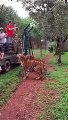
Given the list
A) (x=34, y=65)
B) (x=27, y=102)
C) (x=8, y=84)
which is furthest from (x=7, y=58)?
(x=27, y=102)

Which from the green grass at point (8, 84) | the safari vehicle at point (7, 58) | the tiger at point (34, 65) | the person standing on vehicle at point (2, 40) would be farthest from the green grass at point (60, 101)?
the person standing on vehicle at point (2, 40)

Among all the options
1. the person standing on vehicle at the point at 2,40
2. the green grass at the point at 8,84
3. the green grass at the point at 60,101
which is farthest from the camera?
the person standing on vehicle at the point at 2,40

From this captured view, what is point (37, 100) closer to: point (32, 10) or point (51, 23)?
point (51, 23)

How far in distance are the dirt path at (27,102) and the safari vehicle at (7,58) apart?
248 cm

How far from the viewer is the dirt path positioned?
785 centimetres

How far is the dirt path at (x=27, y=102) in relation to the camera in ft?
25.8

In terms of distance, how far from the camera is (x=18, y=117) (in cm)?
772

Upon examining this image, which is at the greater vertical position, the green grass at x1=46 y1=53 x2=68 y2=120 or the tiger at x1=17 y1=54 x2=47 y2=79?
the tiger at x1=17 y1=54 x2=47 y2=79

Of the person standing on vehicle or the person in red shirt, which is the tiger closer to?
the person standing on vehicle

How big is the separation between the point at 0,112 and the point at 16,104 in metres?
0.78

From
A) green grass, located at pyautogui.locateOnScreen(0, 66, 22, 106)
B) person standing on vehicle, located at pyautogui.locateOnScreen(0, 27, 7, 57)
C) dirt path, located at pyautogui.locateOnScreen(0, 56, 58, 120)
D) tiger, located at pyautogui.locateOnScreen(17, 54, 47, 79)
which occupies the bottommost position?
dirt path, located at pyautogui.locateOnScreen(0, 56, 58, 120)

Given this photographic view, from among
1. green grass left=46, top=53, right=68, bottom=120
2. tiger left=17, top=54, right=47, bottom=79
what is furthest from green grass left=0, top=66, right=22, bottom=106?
green grass left=46, top=53, right=68, bottom=120

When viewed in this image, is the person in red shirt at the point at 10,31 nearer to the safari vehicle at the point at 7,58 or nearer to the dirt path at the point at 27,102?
the safari vehicle at the point at 7,58

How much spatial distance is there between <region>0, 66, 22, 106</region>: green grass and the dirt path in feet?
0.67
